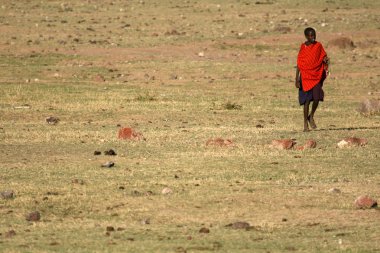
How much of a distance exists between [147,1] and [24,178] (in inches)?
1207

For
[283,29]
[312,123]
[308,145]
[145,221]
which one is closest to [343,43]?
[283,29]

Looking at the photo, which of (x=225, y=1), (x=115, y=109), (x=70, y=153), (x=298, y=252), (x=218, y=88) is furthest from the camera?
(x=225, y=1)

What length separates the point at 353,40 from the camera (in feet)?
109

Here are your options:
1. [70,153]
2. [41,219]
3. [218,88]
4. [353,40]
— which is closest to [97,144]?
[70,153]

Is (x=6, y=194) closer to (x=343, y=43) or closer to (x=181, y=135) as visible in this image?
(x=181, y=135)

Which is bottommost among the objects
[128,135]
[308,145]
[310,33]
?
[308,145]

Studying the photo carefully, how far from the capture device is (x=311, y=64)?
16953 millimetres

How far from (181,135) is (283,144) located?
6.64 feet

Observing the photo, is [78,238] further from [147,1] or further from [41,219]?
[147,1]

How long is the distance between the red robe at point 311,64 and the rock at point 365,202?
608 centimetres

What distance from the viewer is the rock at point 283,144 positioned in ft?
49.2

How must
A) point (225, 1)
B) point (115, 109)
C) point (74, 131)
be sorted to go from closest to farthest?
point (74, 131)
point (115, 109)
point (225, 1)

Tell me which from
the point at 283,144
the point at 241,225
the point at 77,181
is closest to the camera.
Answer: the point at 241,225

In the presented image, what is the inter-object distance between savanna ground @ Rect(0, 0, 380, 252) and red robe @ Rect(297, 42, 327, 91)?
69 cm
